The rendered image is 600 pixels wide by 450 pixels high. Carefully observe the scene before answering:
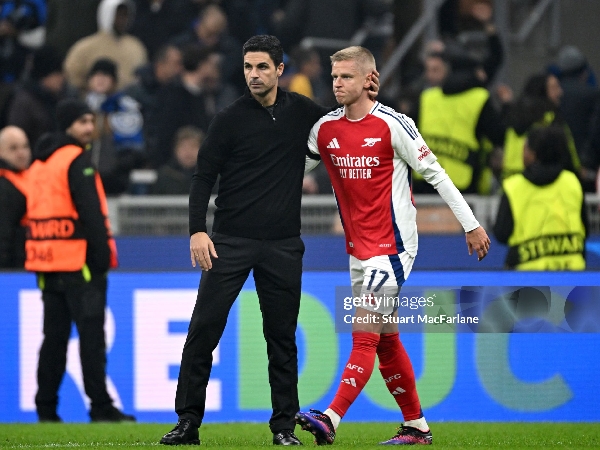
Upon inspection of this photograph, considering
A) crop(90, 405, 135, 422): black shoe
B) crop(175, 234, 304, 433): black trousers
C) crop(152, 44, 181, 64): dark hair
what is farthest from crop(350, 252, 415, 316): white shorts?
crop(152, 44, 181, 64): dark hair

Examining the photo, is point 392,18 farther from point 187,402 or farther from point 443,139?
point 187,402

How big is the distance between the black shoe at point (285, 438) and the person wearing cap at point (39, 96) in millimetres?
6312

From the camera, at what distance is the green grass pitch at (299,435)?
769 cm

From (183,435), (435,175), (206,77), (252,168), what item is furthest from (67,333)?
(206,77)

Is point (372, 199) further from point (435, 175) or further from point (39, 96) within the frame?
point (39, 96)

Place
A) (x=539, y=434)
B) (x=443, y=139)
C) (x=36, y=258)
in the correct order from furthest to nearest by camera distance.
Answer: (x=443, y=139) → (x=36, y=258) → (x=539, y=434)

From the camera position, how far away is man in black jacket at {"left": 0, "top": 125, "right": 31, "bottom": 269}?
34.3 feet

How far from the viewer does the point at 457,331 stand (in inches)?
392

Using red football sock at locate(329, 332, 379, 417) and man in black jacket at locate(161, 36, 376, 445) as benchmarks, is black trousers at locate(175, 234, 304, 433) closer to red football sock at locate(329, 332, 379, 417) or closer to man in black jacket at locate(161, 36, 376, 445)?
man in black jacket at locate(161, 36, 376, 445)

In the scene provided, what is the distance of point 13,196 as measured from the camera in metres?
10.4

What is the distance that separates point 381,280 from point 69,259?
3.06m

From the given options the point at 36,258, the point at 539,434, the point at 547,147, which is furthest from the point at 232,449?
the point at 547,147

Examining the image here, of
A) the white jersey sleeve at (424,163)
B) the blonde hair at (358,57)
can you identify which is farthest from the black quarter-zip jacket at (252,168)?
the white jersey sleeve at (424,163)

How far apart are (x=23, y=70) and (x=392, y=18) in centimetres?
439
